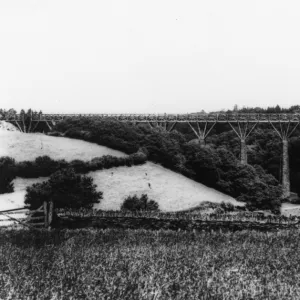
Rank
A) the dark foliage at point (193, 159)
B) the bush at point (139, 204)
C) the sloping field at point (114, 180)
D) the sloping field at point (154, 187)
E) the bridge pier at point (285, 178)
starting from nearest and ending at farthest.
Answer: the bush at point (139, 204) → the sloping field at point (114, 180) → the sloping field at point (154, 187) → the dark foliage at point (193, 159) → the bridge pier at point (285, 178)

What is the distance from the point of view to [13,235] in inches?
508

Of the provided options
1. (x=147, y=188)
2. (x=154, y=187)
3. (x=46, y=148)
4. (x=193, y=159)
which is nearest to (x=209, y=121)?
(x=193, y=159)

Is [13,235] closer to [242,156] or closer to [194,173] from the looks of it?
[194,173]

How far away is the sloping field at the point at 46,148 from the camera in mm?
33188

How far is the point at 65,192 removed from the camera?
2312cm

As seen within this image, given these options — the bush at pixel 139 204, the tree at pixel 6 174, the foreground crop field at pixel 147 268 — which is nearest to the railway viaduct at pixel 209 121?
the tree at pixel 6 174

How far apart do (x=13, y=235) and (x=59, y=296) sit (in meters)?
7.18

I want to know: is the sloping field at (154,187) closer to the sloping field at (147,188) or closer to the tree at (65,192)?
the sloping field at (147,188)

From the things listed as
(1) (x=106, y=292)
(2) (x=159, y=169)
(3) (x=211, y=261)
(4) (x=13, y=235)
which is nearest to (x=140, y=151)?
(2) (x=159, y=169)

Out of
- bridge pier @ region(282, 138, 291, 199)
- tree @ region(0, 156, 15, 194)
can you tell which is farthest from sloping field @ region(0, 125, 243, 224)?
bridge pier @ region(282, 138, 291, 199)

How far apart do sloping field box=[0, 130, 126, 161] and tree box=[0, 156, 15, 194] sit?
1.33 meters

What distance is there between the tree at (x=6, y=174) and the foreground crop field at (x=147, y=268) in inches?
630

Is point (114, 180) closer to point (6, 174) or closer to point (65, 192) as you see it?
point (65, 192)

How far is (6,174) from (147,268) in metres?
23.2
